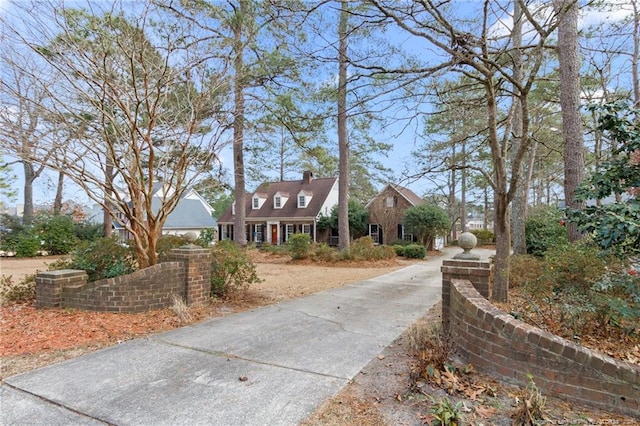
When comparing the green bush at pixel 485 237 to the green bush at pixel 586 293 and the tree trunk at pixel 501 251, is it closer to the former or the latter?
the tree trunk at pixel 501 251

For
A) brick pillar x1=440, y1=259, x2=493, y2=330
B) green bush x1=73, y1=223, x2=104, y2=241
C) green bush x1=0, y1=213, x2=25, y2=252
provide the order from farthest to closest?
green bush x1=73, y1=223, x2=104, y2=241 → green bush x1=0, y1=213, x2=25, y2=252 → brick pillar x1=440, y1=259, x2=493, y2=330

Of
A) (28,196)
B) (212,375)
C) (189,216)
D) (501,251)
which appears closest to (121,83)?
(212,375)

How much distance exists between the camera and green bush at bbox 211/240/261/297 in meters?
6.55

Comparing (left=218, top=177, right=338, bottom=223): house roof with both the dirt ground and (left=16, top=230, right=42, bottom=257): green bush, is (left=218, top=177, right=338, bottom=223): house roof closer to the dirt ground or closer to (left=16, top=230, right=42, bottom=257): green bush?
(left=16, top=230, right=42, bottom=257): green bush

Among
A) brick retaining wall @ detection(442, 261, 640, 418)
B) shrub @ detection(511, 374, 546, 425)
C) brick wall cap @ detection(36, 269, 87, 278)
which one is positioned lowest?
shrub @ detection(511, 374, 546, 425)

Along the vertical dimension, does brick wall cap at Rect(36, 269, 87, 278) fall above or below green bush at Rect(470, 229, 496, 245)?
above

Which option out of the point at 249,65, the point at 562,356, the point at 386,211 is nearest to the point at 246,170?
the point at 249,65

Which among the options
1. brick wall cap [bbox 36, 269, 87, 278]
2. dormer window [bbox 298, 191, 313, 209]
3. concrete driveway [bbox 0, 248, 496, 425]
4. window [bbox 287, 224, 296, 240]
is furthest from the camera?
window [bbox 287, 224, 296, 240]

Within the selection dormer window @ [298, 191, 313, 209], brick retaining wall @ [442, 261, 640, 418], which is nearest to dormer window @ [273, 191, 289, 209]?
dormer window @ [298, 191, 313, 209]

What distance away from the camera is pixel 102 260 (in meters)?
6.11

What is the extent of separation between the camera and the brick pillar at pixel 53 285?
533 cm

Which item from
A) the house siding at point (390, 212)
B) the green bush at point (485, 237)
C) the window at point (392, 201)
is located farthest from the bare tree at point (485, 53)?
the green bush at point (485, 237)

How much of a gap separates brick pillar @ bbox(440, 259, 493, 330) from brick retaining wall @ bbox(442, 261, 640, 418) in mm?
795

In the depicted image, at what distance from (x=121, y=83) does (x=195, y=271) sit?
3615 millimetres
